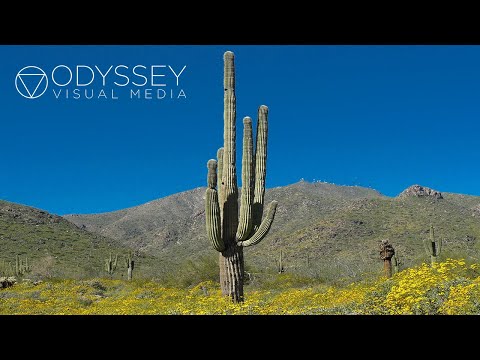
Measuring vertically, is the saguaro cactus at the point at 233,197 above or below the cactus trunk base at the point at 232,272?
above

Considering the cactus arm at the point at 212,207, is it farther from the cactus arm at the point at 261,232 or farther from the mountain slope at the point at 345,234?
the mountain slope at the point at 345,234

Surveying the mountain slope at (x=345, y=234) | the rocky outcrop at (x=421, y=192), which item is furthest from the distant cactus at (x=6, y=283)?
the rocky outcrop at (x=421, y=192)

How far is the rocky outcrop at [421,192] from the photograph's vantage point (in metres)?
61.0

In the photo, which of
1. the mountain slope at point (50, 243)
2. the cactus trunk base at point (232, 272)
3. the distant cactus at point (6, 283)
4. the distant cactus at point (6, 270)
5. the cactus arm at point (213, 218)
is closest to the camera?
the cactus arm at point (213, 218)

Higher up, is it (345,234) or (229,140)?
(345,234)

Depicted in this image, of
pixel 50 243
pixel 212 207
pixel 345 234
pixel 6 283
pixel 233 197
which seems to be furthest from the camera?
pixel 345 234

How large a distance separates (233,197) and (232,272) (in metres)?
1.68

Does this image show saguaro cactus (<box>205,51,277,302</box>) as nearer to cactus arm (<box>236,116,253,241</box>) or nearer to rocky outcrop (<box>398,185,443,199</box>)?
cactus arm (<box>236,116,253,241</box>)

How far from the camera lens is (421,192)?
64125 millimetres

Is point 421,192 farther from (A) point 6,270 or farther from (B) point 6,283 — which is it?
(B) point 6,283

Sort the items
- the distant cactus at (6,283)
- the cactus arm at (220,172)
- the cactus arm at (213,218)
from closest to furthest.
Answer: the cactus arm at (213,218) → the cactus arm at (220,172) → the distant cactus at (6,283)

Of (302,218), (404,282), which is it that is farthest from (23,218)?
(404,282)

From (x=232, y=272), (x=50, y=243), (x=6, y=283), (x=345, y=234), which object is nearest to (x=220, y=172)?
(x=232, y=272)
